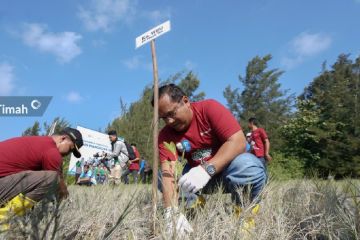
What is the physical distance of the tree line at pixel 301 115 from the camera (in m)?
19.4

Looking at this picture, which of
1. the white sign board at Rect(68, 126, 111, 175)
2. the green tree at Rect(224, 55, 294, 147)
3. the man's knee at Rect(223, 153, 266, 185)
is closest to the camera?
the man's knee at Rect(223, 153, 266, 185)

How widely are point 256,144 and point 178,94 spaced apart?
5.11 m

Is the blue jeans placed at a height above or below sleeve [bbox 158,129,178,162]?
below

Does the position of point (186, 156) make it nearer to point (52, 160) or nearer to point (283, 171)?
point (52, 160)

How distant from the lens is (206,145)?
2607mm

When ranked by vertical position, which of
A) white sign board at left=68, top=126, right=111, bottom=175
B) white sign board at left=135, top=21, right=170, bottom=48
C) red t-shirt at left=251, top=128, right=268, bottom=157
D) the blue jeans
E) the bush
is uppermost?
white sign board at left=68, top=126, right=111, bottom=175

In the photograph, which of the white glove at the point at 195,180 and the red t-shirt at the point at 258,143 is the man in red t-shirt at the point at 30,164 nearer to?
the white glove at the point at 195,180

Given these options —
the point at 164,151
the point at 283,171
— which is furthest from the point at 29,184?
the point at 283,171

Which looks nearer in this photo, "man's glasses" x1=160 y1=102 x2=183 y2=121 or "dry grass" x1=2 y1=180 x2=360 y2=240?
"dry grass" x1=2 y1=180 x2=360 y2=240

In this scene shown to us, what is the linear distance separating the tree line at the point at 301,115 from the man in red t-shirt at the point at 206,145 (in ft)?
36.6

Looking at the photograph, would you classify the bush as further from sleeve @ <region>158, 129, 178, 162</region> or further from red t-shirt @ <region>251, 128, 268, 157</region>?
sleeve @ <region>158, 129, 178, 162</region>

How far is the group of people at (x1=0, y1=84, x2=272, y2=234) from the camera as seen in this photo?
2193mm

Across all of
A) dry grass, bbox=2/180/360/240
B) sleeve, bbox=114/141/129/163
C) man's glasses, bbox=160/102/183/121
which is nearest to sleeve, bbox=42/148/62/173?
dry grass, bbox=2/180/360/240

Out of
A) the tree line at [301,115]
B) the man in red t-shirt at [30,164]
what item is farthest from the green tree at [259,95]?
the man in red t-shirt at [30,164]
